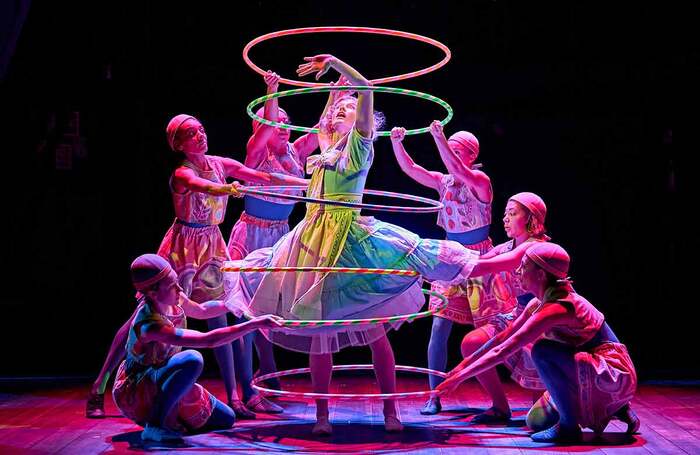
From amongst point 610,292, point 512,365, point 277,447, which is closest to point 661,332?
point 610,292

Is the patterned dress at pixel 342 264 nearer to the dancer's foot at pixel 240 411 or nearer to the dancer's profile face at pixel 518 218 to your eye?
the dancer's profile face at pixel 518 218

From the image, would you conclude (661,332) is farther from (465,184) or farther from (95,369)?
(95,369)

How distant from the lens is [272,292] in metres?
4.22

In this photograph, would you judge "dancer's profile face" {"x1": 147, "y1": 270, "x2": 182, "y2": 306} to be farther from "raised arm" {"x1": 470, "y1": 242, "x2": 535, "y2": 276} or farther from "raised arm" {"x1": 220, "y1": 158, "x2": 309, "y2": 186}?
"raised arm" {"x1": 470, "y1": 242, "x2": 535, "y2": 276}

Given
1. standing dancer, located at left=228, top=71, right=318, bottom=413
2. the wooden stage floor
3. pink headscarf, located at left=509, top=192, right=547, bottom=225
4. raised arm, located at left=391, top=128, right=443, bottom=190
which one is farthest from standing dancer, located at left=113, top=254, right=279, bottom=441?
pink headscarf, located at left=509, top=192, right=547, bottom=225

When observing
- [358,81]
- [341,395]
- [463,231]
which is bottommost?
[341,395]

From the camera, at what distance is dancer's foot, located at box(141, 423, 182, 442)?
4.04 m

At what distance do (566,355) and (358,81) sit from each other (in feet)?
4.99

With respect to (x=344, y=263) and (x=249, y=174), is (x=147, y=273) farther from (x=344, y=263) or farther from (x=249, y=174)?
(x=249, y=174)

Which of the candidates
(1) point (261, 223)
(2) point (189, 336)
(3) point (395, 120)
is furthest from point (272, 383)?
(3) point (395, 120)

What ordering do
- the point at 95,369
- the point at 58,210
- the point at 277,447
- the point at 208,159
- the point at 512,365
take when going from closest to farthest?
the point at 277,447 → the point at 512,365 → the point at 208,159 → the point at 95,369 → the point at 58,210

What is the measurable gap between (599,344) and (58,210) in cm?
438

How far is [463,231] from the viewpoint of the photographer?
16.6ft

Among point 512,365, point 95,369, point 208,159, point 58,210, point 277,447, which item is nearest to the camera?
point 277,447
